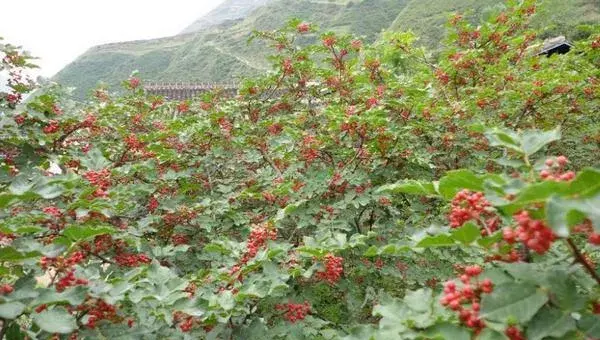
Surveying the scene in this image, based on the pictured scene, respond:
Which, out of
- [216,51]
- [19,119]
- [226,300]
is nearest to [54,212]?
[226,300]

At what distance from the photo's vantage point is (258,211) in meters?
4.81

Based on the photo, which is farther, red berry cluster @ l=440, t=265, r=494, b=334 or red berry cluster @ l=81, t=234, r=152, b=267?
red berry cluster @ l=81, t=234, r=152, b=267

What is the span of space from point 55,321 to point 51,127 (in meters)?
2.67

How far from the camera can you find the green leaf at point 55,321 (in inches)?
76.3

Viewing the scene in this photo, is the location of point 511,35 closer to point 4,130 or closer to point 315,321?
point 315,321

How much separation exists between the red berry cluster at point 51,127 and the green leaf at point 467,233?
386 centimetres

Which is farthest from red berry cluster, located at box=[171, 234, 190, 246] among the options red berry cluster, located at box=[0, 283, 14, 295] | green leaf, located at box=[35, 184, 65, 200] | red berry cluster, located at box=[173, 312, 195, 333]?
red berry cluster, located at box=[0, 283, 14, 295]

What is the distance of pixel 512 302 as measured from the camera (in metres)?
1.39

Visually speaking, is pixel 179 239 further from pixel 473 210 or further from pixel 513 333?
pixel 513 333

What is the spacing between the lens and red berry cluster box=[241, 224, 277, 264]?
3011 mm

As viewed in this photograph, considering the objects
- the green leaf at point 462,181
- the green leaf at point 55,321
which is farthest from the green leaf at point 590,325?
the green leaf at point 55,321

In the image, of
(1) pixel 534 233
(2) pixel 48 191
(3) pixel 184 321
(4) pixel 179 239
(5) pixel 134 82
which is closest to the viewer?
(1) pixel 534 233

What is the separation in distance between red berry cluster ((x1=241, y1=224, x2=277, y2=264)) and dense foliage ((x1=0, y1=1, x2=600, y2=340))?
16 millimetres

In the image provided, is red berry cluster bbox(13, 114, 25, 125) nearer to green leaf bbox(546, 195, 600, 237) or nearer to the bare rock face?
green leaf bbox(546, 195, 600, 237)
